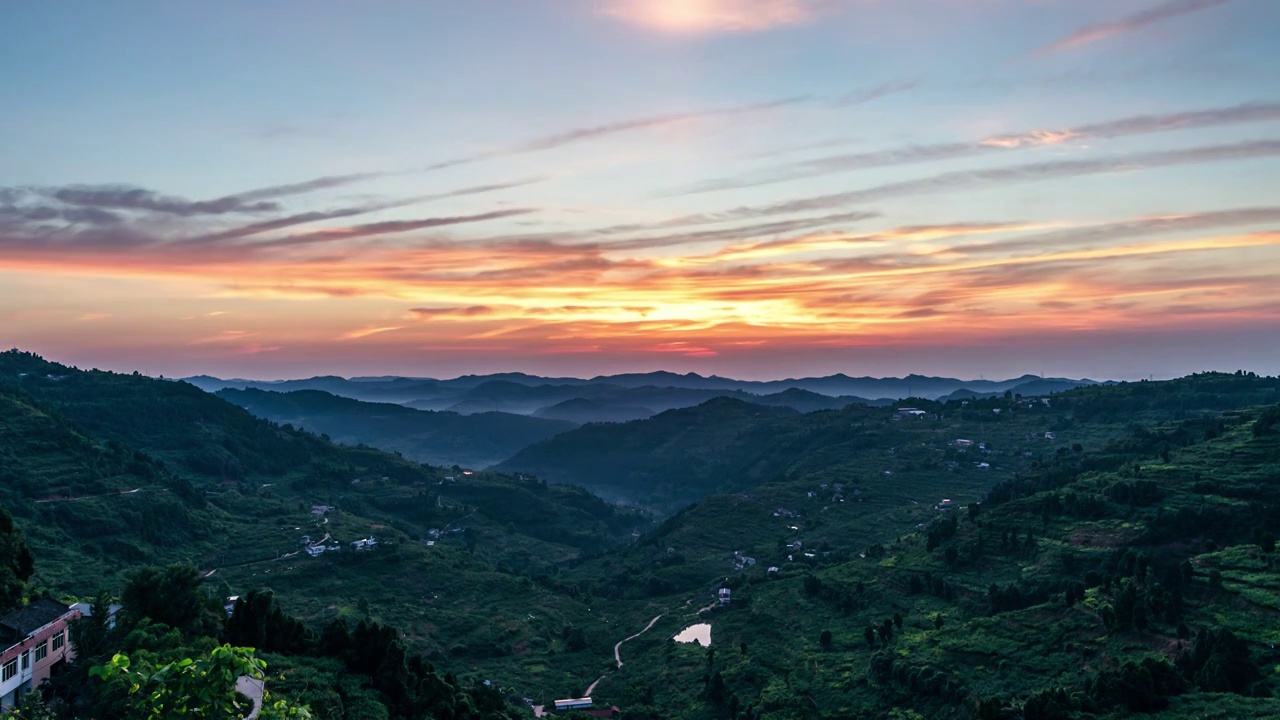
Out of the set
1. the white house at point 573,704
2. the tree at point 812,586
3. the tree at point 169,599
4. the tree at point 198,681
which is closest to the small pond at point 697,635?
the tree at point 812,586

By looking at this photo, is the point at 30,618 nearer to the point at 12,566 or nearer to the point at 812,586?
the point at 12,566

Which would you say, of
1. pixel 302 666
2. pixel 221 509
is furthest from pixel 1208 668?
pixel 221 509

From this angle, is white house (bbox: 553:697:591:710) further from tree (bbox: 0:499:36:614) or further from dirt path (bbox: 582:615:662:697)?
tree (bbox: 0:499:36:614)

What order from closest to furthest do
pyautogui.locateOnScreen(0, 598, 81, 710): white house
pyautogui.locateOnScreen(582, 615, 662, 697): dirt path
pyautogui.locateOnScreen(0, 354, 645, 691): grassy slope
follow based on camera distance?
pyautogui.locateOnScreen(0, 598, 81, 710): white house
pyautogui.locateOnScreen(582, 615, 662, 697): dirt path
pyautogui.locateOnScreen(0, 354, 645, 691): grassy slope

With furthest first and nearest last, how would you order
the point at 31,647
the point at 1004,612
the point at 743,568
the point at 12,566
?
the point at 743,568, the point at 1004,612, the point at 12,566, the point at 31,647

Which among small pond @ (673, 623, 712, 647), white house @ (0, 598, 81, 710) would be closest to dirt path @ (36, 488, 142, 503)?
white house @ (0, 598, 81, 710)

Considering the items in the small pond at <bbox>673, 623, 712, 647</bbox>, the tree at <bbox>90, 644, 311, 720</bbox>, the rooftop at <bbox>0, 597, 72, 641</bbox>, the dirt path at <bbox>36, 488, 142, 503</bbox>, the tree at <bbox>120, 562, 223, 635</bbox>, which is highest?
the tree at <bbox>90, 644, 311, 720</bbox>

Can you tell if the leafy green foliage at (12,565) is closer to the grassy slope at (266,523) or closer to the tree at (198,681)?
the grassy slope at (266,523)

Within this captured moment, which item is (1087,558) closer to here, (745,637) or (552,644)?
(745,637)

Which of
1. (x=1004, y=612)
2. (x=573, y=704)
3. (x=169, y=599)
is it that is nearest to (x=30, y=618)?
(x=169, y=599)

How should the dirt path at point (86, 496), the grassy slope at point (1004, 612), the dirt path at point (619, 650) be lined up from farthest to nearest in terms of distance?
1. the dirt path at point (86, 496)
2. the dirt path at point (619, 650)
3. the grassy slope at point (1004, 612)
